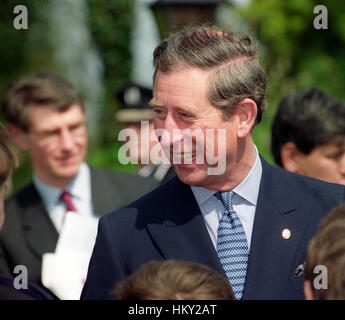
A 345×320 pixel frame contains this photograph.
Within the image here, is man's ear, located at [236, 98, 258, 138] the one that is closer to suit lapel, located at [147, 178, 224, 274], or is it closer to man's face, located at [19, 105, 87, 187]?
suit lapel, located at [147, 178, 224, 274]

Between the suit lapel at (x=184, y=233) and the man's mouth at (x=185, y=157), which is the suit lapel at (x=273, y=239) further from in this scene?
the man's mouth at (x=185, y=157)

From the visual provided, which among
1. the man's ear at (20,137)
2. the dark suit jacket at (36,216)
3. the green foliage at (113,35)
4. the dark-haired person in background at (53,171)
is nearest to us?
the dark suit jacket at (36,216)

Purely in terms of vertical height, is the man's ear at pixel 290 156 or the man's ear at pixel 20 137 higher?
the man's ear at pixel 20 137

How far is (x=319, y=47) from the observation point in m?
14.2

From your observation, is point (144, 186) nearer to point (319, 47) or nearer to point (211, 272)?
point (211, 272)

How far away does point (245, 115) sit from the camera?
2.94 m

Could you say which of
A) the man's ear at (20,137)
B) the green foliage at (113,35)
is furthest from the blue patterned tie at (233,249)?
the green foliage at (113,35)

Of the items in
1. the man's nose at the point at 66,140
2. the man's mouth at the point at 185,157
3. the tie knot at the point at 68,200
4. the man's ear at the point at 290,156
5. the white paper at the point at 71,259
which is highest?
the man's mouth at the point at 185,157

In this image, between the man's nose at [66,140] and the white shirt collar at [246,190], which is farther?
the man's nose at [66,140]

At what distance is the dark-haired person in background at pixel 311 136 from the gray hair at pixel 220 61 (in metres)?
1.23

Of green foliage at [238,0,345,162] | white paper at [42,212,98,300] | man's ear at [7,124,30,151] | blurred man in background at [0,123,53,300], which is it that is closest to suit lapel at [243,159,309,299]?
blurred man in background at [0,123,53,300]

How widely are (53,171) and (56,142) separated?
0.21m

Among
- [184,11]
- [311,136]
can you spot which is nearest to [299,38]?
[184,11]

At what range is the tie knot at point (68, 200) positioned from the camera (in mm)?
4953
